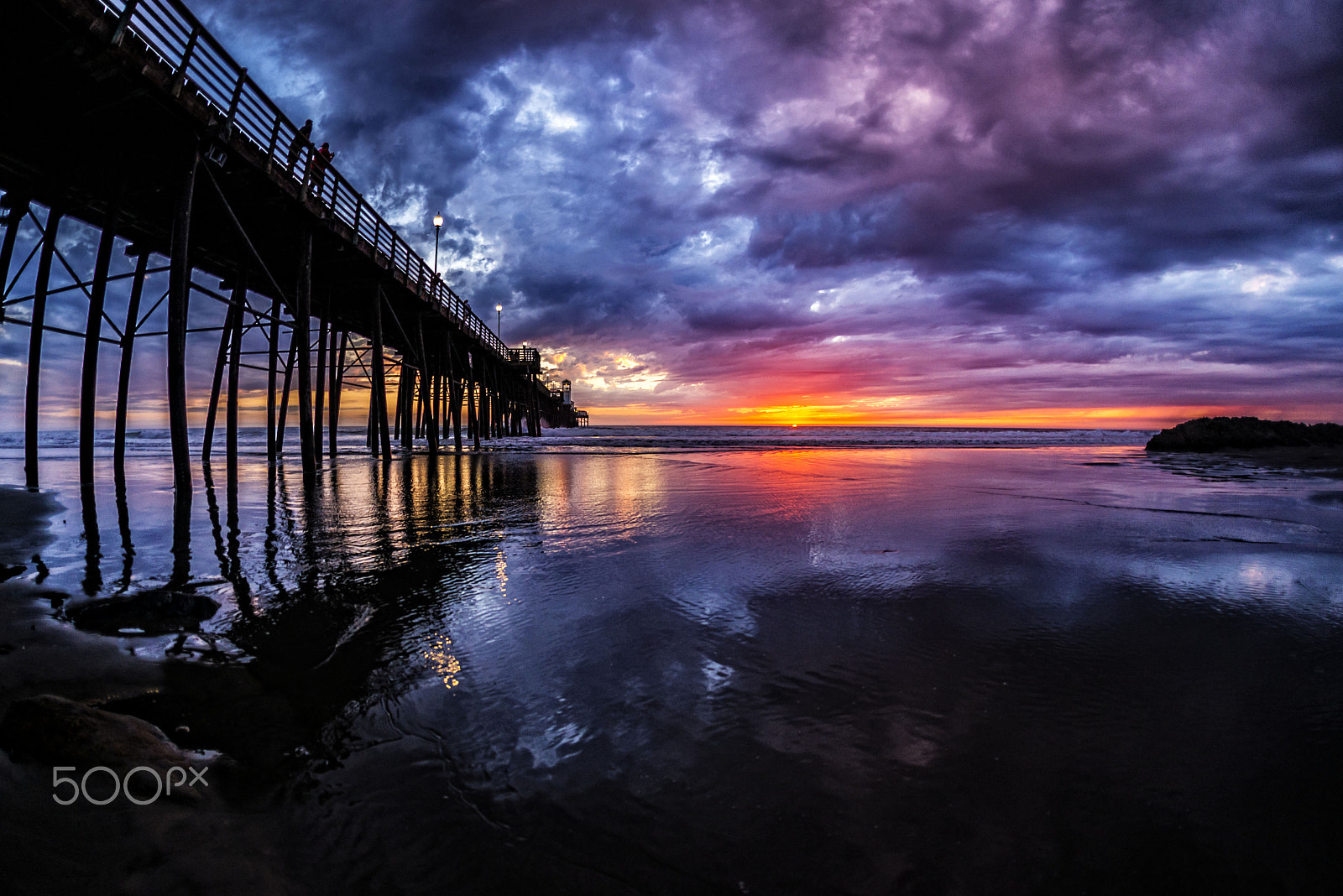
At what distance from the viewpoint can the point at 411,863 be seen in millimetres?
1570

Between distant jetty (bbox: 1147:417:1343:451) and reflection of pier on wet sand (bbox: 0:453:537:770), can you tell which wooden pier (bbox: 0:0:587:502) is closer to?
reflection of pier on wet sand (bbox: 0:453:537:770)

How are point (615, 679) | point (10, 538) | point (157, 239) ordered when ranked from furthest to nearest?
1. point (157, 239)
2. point (10, 538)
3. point (615, 679)

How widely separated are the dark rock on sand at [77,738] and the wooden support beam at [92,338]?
9937mm

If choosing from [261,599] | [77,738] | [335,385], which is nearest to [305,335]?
[335,385]

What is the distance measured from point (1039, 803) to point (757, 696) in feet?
3.57

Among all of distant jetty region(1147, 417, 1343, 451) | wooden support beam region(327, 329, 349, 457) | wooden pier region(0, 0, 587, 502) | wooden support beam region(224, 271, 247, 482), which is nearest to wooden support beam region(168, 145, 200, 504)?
wooden pier region(0, 0, 587, 502)

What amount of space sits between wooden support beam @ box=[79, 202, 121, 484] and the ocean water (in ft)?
16.1

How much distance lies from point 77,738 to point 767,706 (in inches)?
98.9

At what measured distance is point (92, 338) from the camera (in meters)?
9.04

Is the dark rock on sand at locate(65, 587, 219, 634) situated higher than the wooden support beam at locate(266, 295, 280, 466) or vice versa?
the wooden support beam at locate(266, 295, 280, 466)

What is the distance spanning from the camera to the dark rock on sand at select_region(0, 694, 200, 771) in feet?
5.99

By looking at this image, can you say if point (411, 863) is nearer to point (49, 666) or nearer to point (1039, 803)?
point (1039, 803)

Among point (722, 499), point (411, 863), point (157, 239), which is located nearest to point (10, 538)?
point (411, 863)

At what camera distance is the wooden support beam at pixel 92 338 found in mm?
8633
